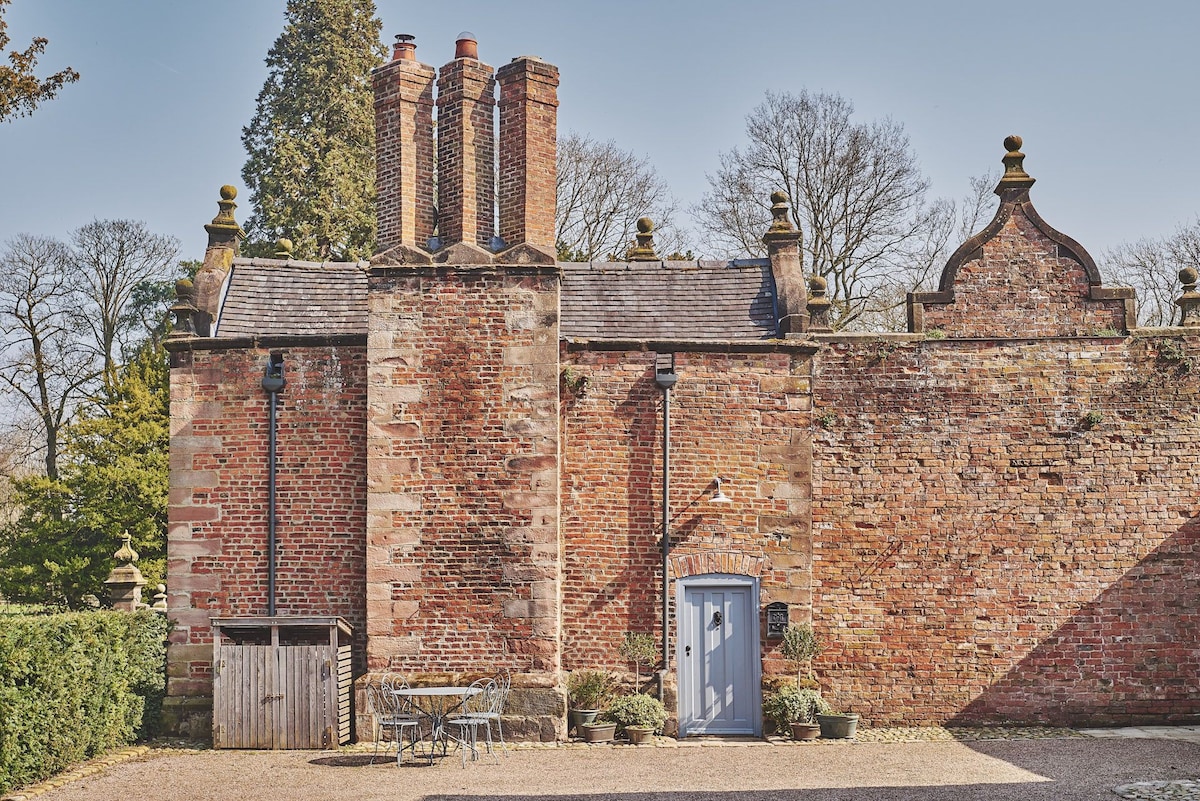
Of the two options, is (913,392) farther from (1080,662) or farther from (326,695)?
(326,695)

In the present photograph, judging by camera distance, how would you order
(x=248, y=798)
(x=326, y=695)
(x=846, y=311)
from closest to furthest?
(x=248, y=798) → (x=326, y=695) → (x=846, y=311)

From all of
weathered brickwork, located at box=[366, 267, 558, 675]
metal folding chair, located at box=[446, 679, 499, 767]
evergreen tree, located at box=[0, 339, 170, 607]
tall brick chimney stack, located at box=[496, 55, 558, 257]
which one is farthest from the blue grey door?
evergreen tree, located at box=[0, 339, 170, 607]

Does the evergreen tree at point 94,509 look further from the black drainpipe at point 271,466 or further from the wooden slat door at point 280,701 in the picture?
the wooden slat door at point 280,701

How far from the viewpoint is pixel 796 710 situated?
1477 centimetres

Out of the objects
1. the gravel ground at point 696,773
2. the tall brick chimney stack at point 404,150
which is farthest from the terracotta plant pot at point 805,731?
the tall brick chimney stack at point 404,150

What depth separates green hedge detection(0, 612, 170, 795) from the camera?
11469mm

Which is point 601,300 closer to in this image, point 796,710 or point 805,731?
point 796,710

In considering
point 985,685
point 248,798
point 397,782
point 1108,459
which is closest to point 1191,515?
point 1108,459

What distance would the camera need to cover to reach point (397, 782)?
12094mm

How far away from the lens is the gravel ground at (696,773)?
11406mm

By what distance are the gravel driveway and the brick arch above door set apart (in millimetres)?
2205

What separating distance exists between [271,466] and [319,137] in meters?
17.4

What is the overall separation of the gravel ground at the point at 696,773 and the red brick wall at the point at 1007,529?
1.17 meters

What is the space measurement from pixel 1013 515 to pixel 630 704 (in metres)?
5.81
